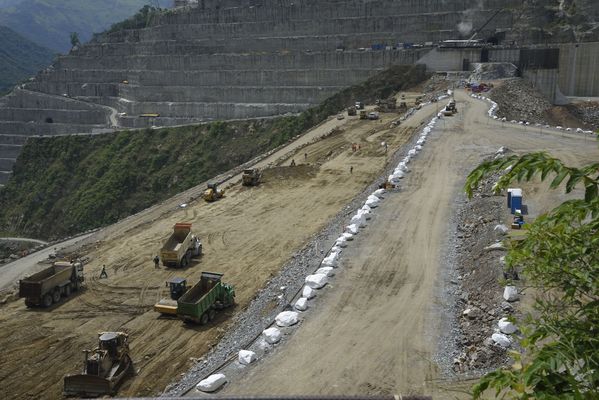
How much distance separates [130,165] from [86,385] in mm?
55557

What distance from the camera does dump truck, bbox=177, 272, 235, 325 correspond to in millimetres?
17344

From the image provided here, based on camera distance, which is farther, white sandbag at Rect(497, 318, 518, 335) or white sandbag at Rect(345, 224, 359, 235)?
white sandbag at Rect(345, 224, 359, 235)

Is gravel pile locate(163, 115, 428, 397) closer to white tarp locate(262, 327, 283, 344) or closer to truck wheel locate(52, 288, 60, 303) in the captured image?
white tarp locate(262, 327, 283, 344)

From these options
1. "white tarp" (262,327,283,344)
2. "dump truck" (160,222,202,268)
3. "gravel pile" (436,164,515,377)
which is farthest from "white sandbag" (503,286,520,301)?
"dump truck" (160,222,202,268)

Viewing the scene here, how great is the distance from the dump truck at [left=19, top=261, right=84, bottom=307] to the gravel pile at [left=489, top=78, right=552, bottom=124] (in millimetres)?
37702

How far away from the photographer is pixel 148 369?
15.3 metres

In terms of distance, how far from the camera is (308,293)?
55.9ft

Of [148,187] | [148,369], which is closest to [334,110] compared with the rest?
[148,187]

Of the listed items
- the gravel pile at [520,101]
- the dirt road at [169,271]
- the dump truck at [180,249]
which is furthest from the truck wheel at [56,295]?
the gravel pile at [520,101]

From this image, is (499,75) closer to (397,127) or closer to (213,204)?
(397,127)

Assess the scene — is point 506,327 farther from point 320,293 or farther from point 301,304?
point 320,293

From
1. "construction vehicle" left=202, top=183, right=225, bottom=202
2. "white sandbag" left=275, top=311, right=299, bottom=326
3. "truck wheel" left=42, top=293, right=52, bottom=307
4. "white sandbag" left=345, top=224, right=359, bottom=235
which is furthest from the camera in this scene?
"construction vehicle" left=202, top=183, right=225, bottom=202

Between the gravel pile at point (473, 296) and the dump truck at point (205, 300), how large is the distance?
686cm

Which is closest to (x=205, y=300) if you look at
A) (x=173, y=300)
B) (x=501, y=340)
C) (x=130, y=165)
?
(x=173, y=300)
